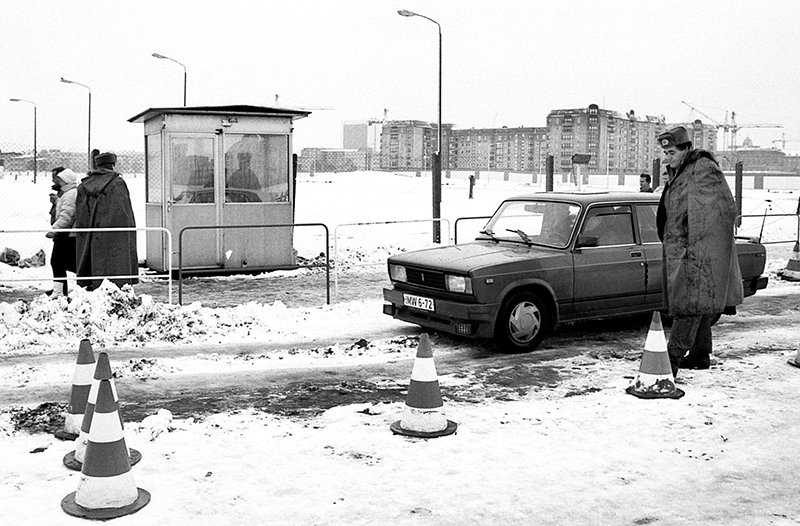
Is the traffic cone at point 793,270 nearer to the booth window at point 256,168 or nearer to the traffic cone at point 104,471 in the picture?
the booth window at point 256,168

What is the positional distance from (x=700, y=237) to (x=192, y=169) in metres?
10.2

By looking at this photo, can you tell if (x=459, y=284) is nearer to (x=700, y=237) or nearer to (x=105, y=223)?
(x=700, y=237)

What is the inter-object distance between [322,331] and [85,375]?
4.69 meters

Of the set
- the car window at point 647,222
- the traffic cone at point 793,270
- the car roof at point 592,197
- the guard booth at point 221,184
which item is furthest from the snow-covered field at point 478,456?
the traffic cone at point 793,270

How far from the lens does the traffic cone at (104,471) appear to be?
4574 millimetres

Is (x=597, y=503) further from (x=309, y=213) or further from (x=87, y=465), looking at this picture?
(x=309, y=213)

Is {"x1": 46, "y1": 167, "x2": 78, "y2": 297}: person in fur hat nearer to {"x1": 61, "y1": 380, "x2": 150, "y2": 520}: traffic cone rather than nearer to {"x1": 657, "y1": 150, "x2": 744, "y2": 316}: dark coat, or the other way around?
{"x1": 61, "y1": 380, "x2": 150, "y2": 520}: traffic cone

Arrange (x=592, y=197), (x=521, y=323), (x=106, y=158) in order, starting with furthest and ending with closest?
(x=106, y=158)
(x=592, y=197)
(x=521, y=323)

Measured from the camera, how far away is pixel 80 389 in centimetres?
575

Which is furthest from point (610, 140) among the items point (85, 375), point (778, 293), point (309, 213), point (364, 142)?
point (85, 375)

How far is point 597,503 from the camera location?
4.82 m

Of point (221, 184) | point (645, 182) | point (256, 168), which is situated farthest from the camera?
point (645, 182)

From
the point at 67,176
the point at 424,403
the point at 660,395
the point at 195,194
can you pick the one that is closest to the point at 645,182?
the point at 195,194

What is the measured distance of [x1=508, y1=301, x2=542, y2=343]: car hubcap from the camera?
29.3 ft
